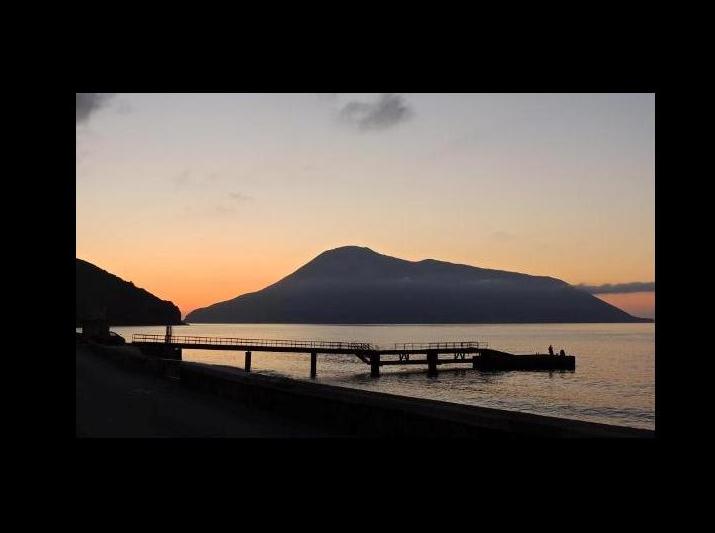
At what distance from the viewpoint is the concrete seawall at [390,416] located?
8.30 m

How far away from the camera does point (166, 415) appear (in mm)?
13094

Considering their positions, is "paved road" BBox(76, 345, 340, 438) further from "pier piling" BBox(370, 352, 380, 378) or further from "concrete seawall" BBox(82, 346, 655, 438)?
"pier piling" BBox(370, 352, 380, 378)

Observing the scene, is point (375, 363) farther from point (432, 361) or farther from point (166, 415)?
point (166, 415)

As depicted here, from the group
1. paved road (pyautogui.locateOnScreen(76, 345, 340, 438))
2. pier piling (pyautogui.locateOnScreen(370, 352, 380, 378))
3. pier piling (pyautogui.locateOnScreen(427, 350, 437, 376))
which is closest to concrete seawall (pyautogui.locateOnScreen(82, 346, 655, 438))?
paved road (pyautogui.locateOnScreen(76, 345, 340, 438))

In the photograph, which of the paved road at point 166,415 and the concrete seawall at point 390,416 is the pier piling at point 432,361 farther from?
the concrete seawall at point 390,416

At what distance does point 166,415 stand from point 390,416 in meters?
5.84

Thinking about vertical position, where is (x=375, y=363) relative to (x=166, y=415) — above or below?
below

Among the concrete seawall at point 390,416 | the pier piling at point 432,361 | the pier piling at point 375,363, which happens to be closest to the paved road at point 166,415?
the concrete seawall at point 390,416

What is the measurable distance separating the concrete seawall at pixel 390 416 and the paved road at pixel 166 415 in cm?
29

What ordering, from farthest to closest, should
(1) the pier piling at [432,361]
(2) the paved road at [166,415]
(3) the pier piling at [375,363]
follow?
1. (1) the pier piling at [432,361]
2. (3) the pier piling at [375,363]
3. (2) the paved road at [166,415]

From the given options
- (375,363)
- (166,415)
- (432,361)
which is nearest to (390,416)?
(166,415)
